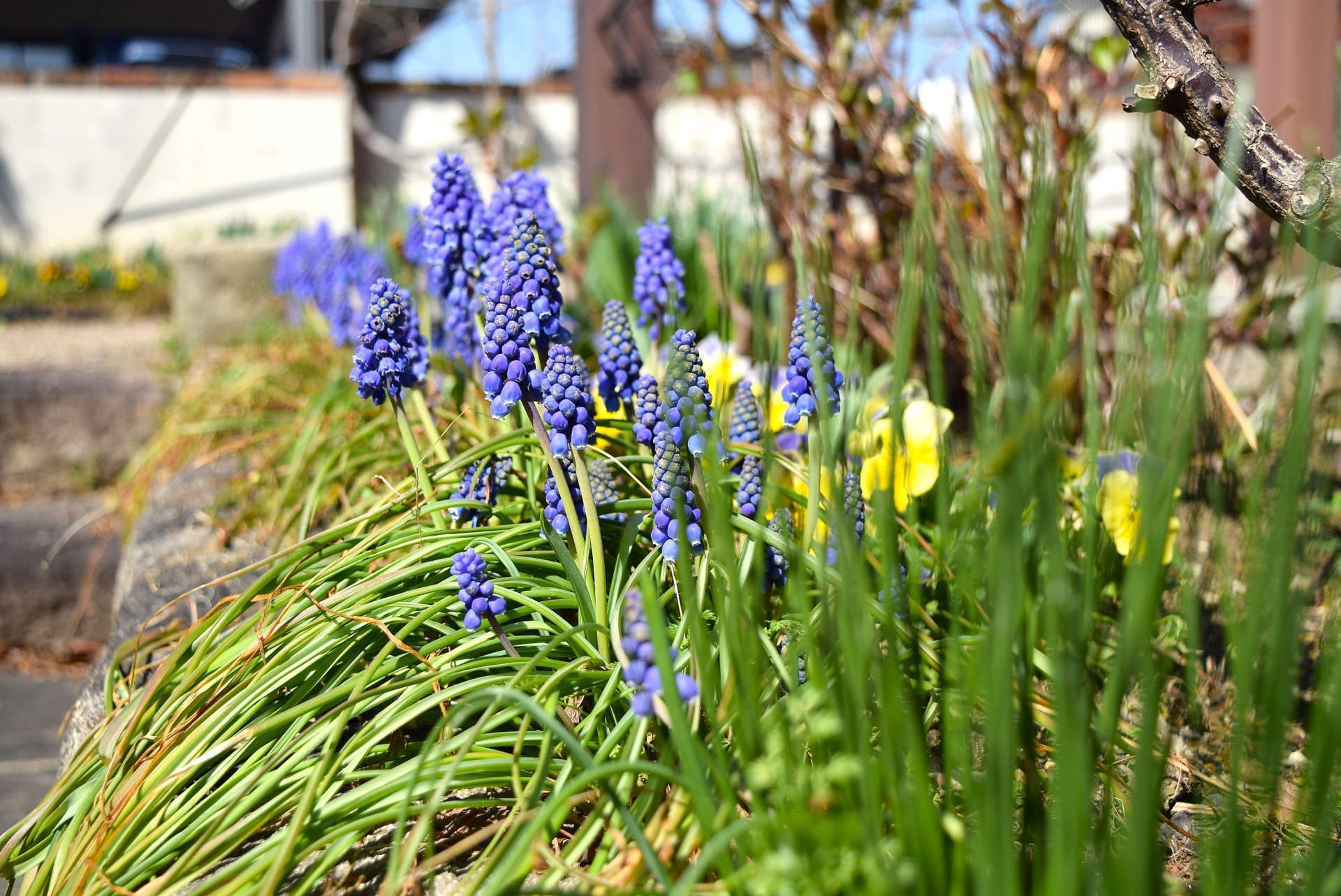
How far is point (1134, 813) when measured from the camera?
59cm

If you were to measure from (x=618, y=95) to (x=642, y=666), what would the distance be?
14.1ft

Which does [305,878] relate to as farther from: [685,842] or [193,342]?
[193,342]

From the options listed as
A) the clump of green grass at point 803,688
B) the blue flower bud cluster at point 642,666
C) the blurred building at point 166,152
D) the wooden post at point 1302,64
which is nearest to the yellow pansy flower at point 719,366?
the clump of green grass at point 803,688

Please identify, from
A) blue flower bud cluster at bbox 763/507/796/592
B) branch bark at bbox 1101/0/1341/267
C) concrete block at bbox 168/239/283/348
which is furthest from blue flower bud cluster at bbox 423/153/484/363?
concrete block at bbox 168/239/283/348

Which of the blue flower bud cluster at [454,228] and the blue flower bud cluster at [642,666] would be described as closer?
the blue flower bud cluster at [642,666]

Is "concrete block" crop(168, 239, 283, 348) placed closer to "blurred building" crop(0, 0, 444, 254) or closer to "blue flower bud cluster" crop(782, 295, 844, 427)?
"blue flower bud cluster" crop(782, 295, 844, 427)

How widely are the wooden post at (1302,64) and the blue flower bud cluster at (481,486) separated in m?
2.34

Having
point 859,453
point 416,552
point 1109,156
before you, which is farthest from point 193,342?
point 1109,156

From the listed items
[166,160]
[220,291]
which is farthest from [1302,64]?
[166,160]

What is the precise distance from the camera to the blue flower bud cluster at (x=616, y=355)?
4.30 feet

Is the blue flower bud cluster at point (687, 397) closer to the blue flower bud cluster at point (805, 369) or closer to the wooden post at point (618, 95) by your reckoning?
the blue flower bud cluster at point (805, 369)

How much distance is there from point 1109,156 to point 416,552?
25.8 feet

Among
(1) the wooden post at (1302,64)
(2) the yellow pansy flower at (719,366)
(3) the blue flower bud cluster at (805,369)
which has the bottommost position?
(2) the yellow pansy flower at (719,366)

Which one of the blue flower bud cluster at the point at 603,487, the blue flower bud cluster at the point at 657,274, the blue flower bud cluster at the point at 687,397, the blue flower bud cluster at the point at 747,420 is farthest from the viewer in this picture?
the blue flower bud cluster at the point at 657,274
